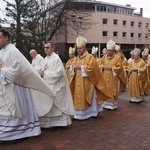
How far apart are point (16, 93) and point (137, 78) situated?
18.4 ft

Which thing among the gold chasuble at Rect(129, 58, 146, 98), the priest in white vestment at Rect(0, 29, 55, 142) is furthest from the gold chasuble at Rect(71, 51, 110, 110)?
the gold chasuble at Rect(129, 58, 146, 98)

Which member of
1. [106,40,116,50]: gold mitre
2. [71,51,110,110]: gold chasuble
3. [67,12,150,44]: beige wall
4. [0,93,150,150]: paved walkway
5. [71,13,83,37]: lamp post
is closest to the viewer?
[0,93,150,150]: paved walkway

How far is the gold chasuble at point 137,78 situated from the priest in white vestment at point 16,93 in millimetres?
4912

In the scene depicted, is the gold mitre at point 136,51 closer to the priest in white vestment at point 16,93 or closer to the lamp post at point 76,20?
the priest in white vestment at point 16,93

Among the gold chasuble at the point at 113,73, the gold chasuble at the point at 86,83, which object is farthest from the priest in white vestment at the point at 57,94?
the gold chasuble at the point at 113,73

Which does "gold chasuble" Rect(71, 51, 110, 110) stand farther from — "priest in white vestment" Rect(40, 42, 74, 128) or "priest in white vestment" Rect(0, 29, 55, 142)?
"priest in white vestment" Rect(0, 29, 55, 142)

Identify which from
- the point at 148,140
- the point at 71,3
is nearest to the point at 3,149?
the point at 148,140

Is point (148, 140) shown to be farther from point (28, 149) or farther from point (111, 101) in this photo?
point (111, 101)

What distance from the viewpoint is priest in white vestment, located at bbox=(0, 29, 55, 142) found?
4.86m

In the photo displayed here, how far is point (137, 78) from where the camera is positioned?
30.8 ft

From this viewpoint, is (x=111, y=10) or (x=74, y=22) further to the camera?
(x=111, y=10)

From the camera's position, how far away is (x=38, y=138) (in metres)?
5.30

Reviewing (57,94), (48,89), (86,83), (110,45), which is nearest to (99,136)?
(57,94)

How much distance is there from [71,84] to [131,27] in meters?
59.2
